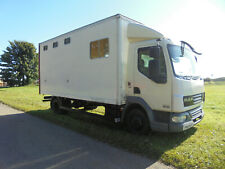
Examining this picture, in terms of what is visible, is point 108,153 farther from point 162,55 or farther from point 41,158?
point 162,55

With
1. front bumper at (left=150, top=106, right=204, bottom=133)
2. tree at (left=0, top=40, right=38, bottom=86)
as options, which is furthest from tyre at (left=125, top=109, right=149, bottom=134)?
tree at (left=0, top=40, right=38, bottom=86)

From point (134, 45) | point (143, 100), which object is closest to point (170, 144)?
point (143, 100)

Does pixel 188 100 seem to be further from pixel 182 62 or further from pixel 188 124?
pixel 182 62

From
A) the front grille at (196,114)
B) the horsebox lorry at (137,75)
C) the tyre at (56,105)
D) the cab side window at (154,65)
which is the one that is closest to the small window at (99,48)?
the horsebox lorry at (137,75)

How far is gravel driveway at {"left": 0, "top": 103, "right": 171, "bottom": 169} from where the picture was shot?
3328 millimetres

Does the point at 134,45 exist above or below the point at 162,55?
above

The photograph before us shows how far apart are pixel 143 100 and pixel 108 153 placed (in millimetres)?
1677

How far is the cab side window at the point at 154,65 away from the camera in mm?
4012

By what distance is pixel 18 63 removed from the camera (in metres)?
37.3

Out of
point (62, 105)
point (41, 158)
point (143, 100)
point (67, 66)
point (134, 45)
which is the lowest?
point (41, 158)

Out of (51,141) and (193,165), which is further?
(51,141)

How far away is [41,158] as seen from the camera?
362cm

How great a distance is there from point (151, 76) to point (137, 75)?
47 cm

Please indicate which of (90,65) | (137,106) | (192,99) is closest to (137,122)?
(137,106)
